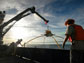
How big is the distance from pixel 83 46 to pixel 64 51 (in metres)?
2.96

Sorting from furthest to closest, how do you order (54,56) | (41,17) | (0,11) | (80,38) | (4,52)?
(0,11) < (41,17) < (4,52) < (54,56) < (80,38)

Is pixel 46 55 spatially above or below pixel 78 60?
below

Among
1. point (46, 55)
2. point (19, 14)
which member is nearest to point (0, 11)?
point (19, 14)

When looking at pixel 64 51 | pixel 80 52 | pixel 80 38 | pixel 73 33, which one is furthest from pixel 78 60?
pixel 64 51

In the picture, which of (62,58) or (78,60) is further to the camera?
(62,58)

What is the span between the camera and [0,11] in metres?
28.8

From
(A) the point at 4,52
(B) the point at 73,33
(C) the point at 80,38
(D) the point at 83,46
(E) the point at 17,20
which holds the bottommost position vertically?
(A) the point at 4,52

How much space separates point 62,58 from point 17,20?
1594 cm

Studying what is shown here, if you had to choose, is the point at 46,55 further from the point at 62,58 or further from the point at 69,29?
the point at 69,29

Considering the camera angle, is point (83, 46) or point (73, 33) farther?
point (73, 33)

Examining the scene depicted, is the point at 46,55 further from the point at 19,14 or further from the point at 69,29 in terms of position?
the point at 19,14

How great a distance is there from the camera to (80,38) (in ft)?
8.38

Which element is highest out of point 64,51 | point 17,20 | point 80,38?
point 17,20

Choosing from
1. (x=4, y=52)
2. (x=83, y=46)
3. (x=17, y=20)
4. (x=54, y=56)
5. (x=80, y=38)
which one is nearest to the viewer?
(x=83, y=46)
